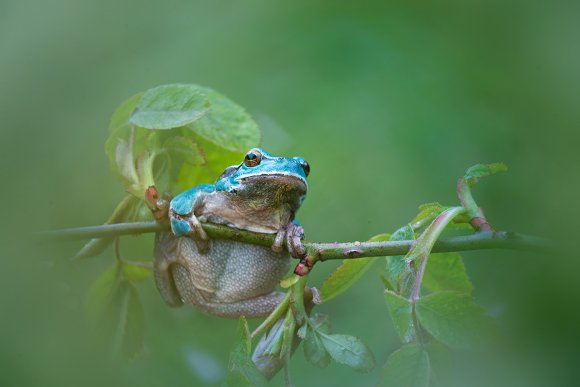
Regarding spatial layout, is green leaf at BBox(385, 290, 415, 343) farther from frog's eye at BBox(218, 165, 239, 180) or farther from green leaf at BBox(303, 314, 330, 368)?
frog's eye at BBox(218, 165, 239, 180)

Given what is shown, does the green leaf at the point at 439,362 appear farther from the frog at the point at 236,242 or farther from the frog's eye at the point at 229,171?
the frog's eye at the point at 229,171

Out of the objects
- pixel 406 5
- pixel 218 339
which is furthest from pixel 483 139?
pixel 218 339

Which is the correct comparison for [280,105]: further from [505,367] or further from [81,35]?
[505,367]

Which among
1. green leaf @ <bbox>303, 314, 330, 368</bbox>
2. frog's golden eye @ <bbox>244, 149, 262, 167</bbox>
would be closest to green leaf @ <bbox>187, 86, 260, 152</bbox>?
frog's golden eye @ <bbox>244, 149, 262, 167</bbox>

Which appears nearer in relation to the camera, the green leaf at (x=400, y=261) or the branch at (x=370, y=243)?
the branch at (x=370, y=243)

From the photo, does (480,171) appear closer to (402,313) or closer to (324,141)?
(402,313)

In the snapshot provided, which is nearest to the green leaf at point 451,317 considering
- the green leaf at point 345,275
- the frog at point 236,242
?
the green leaf at point 345,275

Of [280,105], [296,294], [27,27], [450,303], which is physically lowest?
[280,105]
